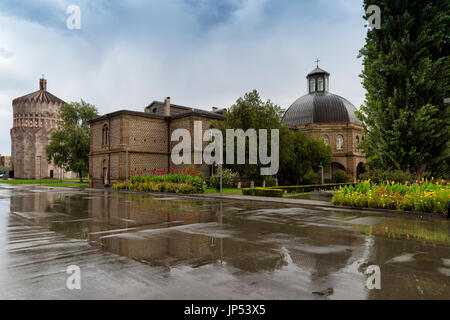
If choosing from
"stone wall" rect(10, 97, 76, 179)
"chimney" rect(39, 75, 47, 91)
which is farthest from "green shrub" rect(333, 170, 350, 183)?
"chimney" rect(39, 75, 47, 91)

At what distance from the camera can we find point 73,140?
4912 cm

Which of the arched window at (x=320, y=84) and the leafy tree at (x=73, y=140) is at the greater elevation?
the arched window at (x=320, y=84)

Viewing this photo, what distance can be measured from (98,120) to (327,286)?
140 feet

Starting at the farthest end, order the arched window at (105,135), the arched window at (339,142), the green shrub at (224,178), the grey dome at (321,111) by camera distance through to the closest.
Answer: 1. the grey dome at (321,111)
2. the arched window at (339,142)
3. the arched window at (105,135)
4. the green shrub at (224,178)

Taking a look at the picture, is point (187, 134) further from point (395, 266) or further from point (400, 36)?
point (395, 266)

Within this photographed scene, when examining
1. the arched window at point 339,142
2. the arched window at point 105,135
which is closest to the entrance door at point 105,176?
the arched window at point 105,135

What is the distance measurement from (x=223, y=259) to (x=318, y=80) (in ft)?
201

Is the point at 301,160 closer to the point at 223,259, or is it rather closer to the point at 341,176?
the point at 341,176

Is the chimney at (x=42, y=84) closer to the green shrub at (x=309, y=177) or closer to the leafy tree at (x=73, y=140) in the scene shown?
the leafy tree at (x=73, y=140)

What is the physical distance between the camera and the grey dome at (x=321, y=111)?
53.5 metres

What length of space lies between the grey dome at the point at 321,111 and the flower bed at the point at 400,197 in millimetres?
39051

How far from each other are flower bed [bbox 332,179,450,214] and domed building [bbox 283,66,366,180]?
Answer: 37138mm

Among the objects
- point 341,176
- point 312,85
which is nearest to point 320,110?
point 312,85

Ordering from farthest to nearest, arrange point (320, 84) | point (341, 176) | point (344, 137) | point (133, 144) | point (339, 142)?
point (320, 84) → point (339, 142) → point (344, 137) → point (341, 176) → point (133, 144)
